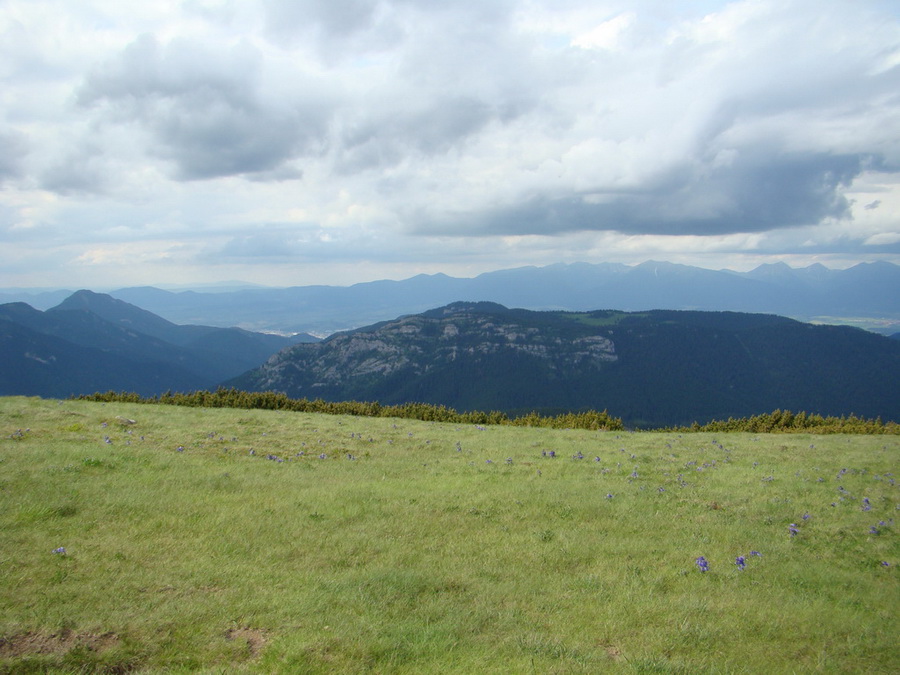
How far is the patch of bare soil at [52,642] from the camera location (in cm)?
664

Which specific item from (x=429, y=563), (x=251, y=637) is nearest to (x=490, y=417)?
(x=429, y=563)

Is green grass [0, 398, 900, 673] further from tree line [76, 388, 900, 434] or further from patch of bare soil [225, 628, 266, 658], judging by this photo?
tree line [76, 388, 900, 434]

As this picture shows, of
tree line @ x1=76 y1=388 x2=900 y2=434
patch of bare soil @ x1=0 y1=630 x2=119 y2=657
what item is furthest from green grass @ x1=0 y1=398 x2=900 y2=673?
tree line @ x1=76 y1=388 x2=900 y2=434

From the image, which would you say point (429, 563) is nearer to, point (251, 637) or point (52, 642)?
point (251, 637)

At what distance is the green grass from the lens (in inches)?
286

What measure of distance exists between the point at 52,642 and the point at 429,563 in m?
6.39

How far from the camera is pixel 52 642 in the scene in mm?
6895

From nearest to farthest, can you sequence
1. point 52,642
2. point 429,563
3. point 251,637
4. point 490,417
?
1. point 52,642
2. point 251,637
3. point 429,563
4. point 490,417

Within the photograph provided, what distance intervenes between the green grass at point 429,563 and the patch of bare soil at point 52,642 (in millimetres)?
28

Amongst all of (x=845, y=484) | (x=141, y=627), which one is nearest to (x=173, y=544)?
(x=141, y=627)

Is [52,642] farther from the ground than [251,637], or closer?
farther from the ground

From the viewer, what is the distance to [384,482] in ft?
54.2

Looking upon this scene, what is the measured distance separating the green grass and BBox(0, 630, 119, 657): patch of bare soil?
0.03 m

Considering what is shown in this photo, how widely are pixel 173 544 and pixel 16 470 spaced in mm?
7104
